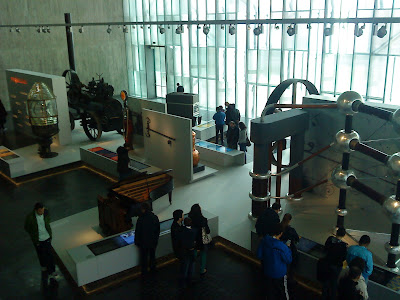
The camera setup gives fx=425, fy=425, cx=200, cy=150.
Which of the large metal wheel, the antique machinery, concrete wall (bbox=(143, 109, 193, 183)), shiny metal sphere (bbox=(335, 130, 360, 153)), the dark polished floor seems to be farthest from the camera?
the antique machinery

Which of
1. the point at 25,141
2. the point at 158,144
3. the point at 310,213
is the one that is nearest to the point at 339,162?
the point at 310,213

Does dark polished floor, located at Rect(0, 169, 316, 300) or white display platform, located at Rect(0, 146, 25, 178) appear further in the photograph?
white display platform, located at Rect(0, 146, 25, 178)

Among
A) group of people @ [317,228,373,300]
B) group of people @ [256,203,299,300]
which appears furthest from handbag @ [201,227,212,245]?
group of people @ [317,228,373,300]

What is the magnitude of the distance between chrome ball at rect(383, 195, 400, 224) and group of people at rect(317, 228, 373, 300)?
586mm

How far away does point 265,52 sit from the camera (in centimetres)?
1675

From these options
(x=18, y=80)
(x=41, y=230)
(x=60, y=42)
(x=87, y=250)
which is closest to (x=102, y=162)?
(x=87, y=250)

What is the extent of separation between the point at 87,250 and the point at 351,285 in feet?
13.1

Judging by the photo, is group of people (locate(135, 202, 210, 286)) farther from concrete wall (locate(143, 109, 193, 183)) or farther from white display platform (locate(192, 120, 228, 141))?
white display platform (locate(192, 120, 228, 141))

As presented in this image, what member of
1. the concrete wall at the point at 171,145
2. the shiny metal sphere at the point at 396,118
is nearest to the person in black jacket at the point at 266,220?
the shiny metal sphere at the point at 396,118

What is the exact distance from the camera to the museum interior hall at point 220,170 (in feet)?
19.2

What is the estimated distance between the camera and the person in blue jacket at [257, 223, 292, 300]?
5.19 m

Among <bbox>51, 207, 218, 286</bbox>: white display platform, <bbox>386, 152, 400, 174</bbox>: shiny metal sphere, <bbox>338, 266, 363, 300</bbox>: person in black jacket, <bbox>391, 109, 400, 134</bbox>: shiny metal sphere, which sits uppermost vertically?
<bbox>391, 109, 400, 134</bbox>: shiny metal sphere

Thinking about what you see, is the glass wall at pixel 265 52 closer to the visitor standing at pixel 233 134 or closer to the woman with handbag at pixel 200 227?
the visitor standing at pixel 233 134

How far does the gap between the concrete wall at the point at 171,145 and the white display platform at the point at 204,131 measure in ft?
9.26
